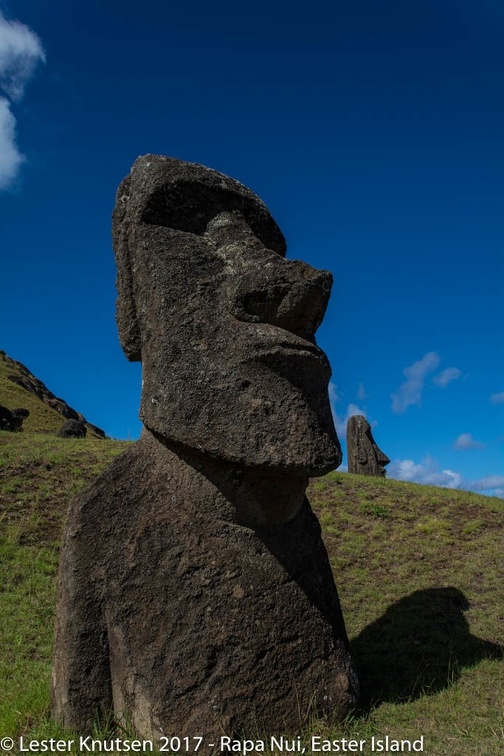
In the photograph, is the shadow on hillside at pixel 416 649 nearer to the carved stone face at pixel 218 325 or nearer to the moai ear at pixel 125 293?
the carved stone face at pixel 218 325

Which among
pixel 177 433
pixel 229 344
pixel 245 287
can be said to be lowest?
pixel 177 433

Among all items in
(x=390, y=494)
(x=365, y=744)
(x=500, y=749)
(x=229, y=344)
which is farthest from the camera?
(x=390, y=494)

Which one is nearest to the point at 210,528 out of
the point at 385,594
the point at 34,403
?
the point at 385,594

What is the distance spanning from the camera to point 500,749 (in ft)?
10.9

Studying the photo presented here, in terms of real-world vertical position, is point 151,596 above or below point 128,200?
below

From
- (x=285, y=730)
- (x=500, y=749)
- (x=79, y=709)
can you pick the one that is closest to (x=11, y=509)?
(x=79, y=709)

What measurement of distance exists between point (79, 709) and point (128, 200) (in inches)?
133

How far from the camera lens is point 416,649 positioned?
5613 millimetres

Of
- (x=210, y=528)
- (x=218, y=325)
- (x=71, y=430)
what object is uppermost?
(x=71, y=430)

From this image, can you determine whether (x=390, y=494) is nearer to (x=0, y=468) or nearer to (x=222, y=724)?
(x=0, y=468)

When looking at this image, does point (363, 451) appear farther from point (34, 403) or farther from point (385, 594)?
point (34, 403)

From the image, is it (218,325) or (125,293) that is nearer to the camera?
(218,325)

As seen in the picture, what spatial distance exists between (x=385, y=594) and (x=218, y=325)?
5.64m

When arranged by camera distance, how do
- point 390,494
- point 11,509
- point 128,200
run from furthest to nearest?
point 390,494, point 11,509, point 128,200
